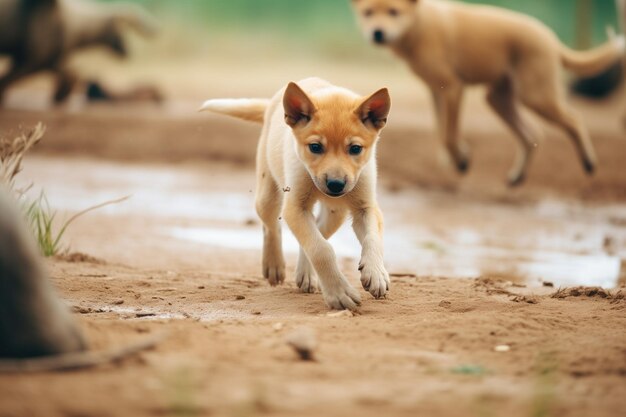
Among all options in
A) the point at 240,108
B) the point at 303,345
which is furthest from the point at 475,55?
the point at 303,345

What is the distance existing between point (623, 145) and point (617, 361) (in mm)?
9127

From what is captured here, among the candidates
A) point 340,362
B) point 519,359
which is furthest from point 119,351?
point 519,359

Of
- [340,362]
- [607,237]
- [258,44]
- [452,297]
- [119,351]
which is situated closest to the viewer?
[119,351]

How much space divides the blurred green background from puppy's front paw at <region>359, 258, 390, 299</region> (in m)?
16.1

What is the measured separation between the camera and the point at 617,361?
11.9ft

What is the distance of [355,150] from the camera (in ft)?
15.6

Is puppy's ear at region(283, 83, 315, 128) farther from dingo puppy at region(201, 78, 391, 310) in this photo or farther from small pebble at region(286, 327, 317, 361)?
small pebble at region(286, 327, 317, 361)

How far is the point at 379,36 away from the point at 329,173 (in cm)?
546

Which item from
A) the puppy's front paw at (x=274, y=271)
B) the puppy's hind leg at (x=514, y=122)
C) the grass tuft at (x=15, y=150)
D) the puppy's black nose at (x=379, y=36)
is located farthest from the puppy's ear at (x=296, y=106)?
the puppy's hind leg at (x=514, y=122)

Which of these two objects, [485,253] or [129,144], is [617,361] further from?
[129,144]

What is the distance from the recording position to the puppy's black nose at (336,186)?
4594mm

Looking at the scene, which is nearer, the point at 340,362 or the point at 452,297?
the point at 340,362

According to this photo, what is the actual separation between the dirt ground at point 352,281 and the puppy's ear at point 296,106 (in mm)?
942

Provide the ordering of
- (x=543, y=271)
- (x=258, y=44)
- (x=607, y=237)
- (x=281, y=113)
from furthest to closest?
1. (x=258, y=44)
2. (x=607, y=237)
3. (x=543, y=271)
4. (x=281, y=113)
